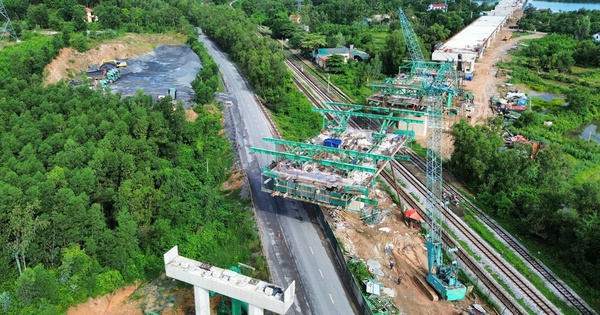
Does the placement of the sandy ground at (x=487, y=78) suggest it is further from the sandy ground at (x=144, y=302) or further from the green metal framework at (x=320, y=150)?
the sandy ground at (x=144, y=302)

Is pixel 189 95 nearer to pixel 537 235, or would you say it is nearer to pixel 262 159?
pixel 262 159

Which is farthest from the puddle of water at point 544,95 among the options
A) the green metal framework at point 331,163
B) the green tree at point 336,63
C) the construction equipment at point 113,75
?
the construction equipment at point 113,75

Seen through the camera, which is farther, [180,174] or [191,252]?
[180,174]

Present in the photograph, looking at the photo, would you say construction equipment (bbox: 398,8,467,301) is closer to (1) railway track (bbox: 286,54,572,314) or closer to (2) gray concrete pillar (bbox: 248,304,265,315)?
(1) railway track (bbox: 286,54,572,314)

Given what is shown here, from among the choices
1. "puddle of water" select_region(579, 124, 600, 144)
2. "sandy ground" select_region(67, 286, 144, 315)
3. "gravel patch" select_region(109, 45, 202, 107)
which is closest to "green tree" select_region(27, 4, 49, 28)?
"gravel patch" select_region(109, 45, 202, 107)

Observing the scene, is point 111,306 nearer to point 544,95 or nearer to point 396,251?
point 396,251

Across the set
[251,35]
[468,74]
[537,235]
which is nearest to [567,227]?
[537,235]
